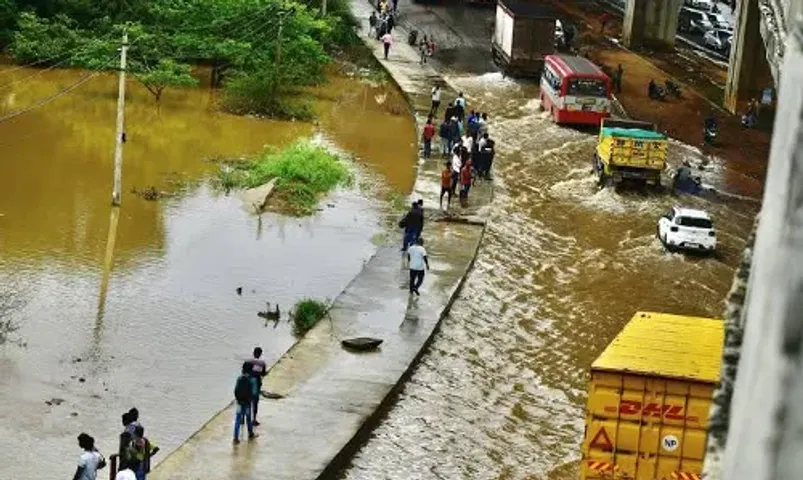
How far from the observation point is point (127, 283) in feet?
75.3

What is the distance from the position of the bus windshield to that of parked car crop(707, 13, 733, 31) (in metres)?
20.4

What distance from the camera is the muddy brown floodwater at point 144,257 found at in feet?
57.4

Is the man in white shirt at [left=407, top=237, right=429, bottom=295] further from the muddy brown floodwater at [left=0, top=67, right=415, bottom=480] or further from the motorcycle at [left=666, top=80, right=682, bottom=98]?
the motorcycle at [left=666, top=80, right=682, bottom=98]

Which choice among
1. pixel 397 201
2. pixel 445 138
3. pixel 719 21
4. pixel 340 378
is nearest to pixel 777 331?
pixel 340 378

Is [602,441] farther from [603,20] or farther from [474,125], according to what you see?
[603,20]

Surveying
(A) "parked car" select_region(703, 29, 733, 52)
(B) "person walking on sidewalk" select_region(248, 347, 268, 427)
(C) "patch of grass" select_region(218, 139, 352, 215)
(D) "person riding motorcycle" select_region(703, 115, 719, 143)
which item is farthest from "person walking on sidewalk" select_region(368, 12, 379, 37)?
(B) "person walking on sidewalk" select_region(248, 347, 268, 427)

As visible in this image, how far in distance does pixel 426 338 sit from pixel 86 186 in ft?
37.9

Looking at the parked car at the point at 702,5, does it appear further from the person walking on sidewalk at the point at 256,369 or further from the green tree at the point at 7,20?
the person walking on sidewalk at the point at 256,369

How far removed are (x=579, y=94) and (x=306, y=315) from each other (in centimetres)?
1956

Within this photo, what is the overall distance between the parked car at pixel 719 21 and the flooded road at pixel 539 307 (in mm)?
21552

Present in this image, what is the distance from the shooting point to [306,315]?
21.4 meters

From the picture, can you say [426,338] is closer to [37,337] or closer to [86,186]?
[37,337]

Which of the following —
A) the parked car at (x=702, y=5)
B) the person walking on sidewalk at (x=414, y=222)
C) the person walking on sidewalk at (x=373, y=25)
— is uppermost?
the parked car at (x=702, y=5)

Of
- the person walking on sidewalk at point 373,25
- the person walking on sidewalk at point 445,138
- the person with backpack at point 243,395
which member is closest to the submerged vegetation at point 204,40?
the person walking on sidewalk at point 445,138
